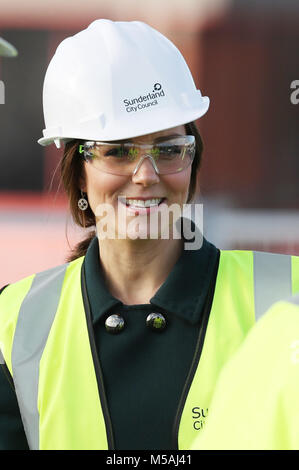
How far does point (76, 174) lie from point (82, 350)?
1.73 feet

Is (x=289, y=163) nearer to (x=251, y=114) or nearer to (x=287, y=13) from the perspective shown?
(x=251, y=114)

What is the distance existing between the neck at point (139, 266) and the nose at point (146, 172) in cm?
19

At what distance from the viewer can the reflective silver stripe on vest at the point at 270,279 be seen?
6.77 ft

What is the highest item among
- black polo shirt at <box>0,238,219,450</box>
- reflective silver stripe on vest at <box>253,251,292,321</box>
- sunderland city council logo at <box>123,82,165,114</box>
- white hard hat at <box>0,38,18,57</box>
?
white hard hat at <box>0,38,18,57</box>

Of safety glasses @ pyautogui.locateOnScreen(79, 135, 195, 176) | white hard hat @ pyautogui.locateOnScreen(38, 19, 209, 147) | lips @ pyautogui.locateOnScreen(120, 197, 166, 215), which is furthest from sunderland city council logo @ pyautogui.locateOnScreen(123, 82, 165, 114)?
lips @ pyautogui.locateOnScreen(120, 197, 166, 215)

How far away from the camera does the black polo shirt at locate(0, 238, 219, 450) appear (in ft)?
6.46

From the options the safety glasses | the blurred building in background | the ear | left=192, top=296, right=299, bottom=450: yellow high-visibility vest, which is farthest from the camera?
the blurred building in background

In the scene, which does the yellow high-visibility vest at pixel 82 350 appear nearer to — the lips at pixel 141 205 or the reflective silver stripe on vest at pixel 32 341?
the reflective silver stripe on vest at pixel 32 341

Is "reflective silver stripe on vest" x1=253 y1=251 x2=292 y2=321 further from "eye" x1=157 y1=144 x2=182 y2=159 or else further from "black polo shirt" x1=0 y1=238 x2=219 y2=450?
"eye" x1=157 y1=144 x2=182 y2=159

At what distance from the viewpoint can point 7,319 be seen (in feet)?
7.25

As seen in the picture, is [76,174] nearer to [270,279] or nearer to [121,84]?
[121,84]

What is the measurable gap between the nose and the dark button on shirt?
26 cm

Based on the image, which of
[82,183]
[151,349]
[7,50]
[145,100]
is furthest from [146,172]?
[7,50]

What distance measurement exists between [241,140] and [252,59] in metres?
0.59
